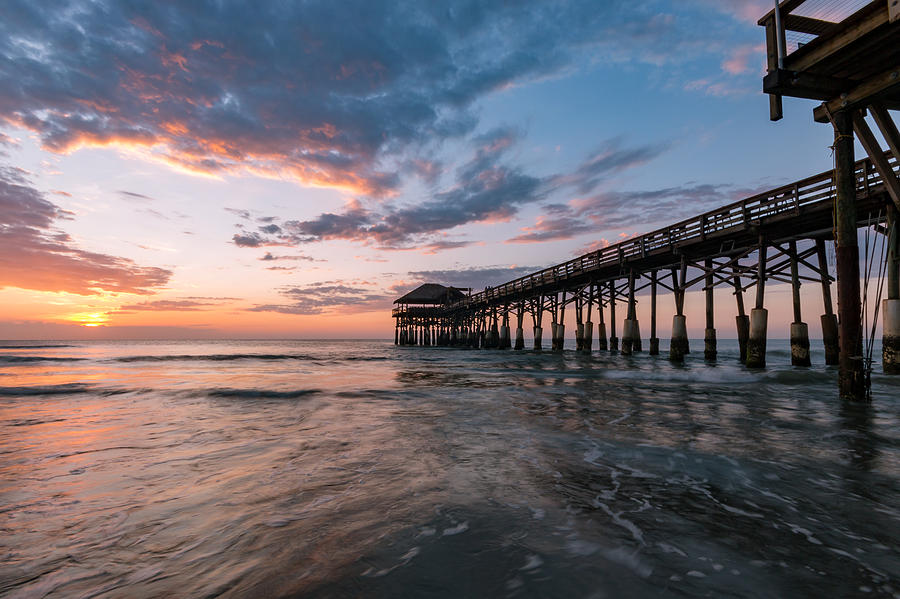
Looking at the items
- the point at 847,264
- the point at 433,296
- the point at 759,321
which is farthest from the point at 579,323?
the point at 433,296

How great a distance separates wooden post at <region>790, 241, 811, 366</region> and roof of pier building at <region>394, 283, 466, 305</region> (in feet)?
148

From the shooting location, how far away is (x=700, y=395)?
1002cm

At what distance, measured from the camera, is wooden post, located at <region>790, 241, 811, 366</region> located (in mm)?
15828

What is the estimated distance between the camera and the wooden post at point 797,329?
15.8 metres

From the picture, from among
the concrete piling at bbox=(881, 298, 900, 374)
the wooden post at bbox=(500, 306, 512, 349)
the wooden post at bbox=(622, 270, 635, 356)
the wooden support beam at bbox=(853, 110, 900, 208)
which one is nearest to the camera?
the wooden support beam at bbox=(853, 110, 900, 208)

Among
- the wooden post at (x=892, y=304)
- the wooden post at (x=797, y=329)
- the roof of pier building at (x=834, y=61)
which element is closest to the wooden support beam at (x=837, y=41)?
the roof of pier building at (x=834, y=61)

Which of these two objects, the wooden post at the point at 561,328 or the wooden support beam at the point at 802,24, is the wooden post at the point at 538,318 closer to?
the wooden post at the point at 561,328

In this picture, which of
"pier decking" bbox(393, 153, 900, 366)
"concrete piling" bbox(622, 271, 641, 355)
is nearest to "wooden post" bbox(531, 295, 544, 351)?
"pier decking" bbox(393, 153, 900, 366)

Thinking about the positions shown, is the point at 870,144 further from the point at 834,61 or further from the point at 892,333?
the point at 892,333

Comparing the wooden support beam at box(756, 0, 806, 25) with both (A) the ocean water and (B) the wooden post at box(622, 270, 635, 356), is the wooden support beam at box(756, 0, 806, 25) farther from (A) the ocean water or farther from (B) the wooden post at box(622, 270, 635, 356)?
(B) the wooden post at box(622, 270, 635, 356)

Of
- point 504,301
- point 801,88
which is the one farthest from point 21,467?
point 504,301

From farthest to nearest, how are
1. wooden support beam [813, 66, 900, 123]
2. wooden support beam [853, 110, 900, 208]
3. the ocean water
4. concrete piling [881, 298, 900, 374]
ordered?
concrete piling [881, 298, 900, 374], wooden support beam [853, 110, 900, 208], wooden support beam [813, 66, 900, 123], the ocean water

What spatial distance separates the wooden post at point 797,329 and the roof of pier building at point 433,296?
1776 inches

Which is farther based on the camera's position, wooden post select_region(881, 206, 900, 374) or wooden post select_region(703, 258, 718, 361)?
wooden post select_region(703, 258, 718, 361)
